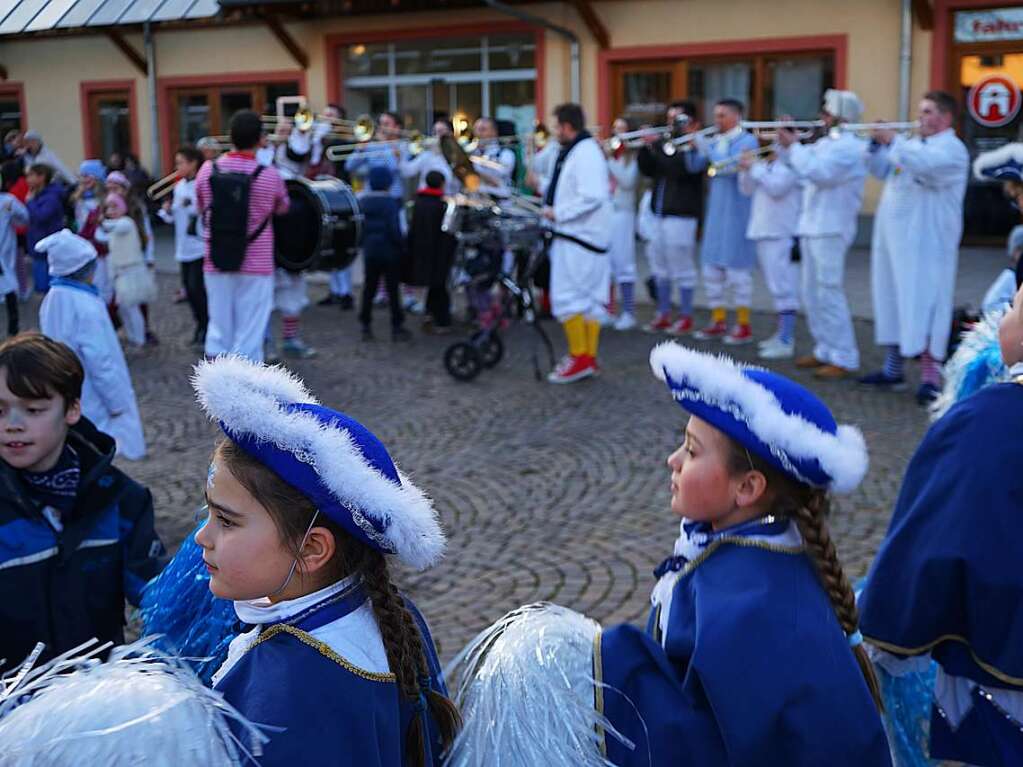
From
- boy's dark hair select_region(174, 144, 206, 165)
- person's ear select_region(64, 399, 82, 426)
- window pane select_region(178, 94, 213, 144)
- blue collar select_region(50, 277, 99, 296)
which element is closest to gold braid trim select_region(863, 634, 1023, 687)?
person's ear select_region(64, 399, 82, 426)

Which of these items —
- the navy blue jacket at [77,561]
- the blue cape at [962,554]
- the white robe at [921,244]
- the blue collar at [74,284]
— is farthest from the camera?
the white robe at [921,244]

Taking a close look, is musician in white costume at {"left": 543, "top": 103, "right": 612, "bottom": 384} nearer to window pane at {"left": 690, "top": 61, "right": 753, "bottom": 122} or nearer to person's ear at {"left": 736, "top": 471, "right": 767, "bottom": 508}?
person's ear at {"left": 736, "top": 471, "right": 767, "bottom": 508}

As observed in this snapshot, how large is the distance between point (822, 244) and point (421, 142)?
5028 mm

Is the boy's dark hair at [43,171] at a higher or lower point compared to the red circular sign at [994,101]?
lower

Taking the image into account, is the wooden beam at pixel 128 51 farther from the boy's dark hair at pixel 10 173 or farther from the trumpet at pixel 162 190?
the boy's dark hair at pixel 10 173

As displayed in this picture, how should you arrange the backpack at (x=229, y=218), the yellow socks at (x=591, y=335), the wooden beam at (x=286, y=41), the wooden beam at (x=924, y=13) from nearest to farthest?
the backpack at (x=229, y=218)
the yellow socks at (x=591, y=335)
the wooden beam at (x=924, y=13)
the wooden beam at (x=286, y=41)

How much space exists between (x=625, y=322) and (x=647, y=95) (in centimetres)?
770

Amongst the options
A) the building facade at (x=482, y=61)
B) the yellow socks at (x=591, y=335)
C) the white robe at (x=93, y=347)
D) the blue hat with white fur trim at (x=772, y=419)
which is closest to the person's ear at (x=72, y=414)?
the blue hat with white fur trim at (x=772, y=419)

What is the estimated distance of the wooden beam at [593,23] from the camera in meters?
17.5

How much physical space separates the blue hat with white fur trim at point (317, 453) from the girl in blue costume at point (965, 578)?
49.7 inches

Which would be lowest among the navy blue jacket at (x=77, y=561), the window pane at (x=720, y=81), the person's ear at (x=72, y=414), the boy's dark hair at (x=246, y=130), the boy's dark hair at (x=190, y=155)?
the navy blue jacket at (x=77, y=561)

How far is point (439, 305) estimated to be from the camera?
36.7 feet

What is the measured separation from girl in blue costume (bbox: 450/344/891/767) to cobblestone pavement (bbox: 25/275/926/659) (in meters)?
2.43

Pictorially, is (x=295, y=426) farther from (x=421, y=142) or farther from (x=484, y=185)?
(x=421, y=142)
